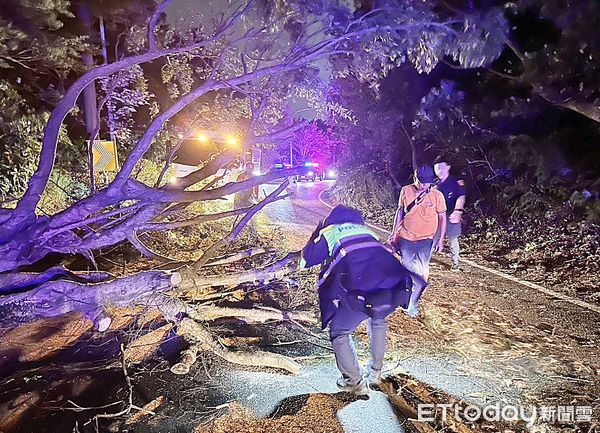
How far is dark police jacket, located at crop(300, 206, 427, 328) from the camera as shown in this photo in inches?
115

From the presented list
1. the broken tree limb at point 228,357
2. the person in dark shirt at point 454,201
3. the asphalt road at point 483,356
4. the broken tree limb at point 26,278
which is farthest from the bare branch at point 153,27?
the person in dark shirt at point 454,201

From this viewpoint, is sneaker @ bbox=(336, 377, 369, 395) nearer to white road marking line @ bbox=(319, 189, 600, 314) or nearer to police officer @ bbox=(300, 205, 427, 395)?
police officer @ bbox=(300, 205, 427, 395)

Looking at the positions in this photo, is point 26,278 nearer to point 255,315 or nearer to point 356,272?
point 255,315

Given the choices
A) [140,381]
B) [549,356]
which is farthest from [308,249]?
[549,356]

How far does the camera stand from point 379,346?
11.1ft

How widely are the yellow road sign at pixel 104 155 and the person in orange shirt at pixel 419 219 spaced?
562 centimetres

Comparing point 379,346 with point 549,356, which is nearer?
point 379,346

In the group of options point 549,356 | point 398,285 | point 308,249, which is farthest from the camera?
point 549,356

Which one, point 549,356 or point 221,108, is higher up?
point 221,108

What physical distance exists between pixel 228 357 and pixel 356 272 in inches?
73.9

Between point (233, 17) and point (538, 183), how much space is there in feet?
26.0

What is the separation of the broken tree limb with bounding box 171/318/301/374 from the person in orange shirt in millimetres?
1998

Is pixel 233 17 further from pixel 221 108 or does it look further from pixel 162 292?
pixel 221 108

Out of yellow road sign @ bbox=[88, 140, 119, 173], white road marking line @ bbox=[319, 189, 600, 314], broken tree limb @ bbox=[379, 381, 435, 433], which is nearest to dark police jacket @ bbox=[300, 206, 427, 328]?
broken tree limb @ bbox=[379, 381, 435, 433]
